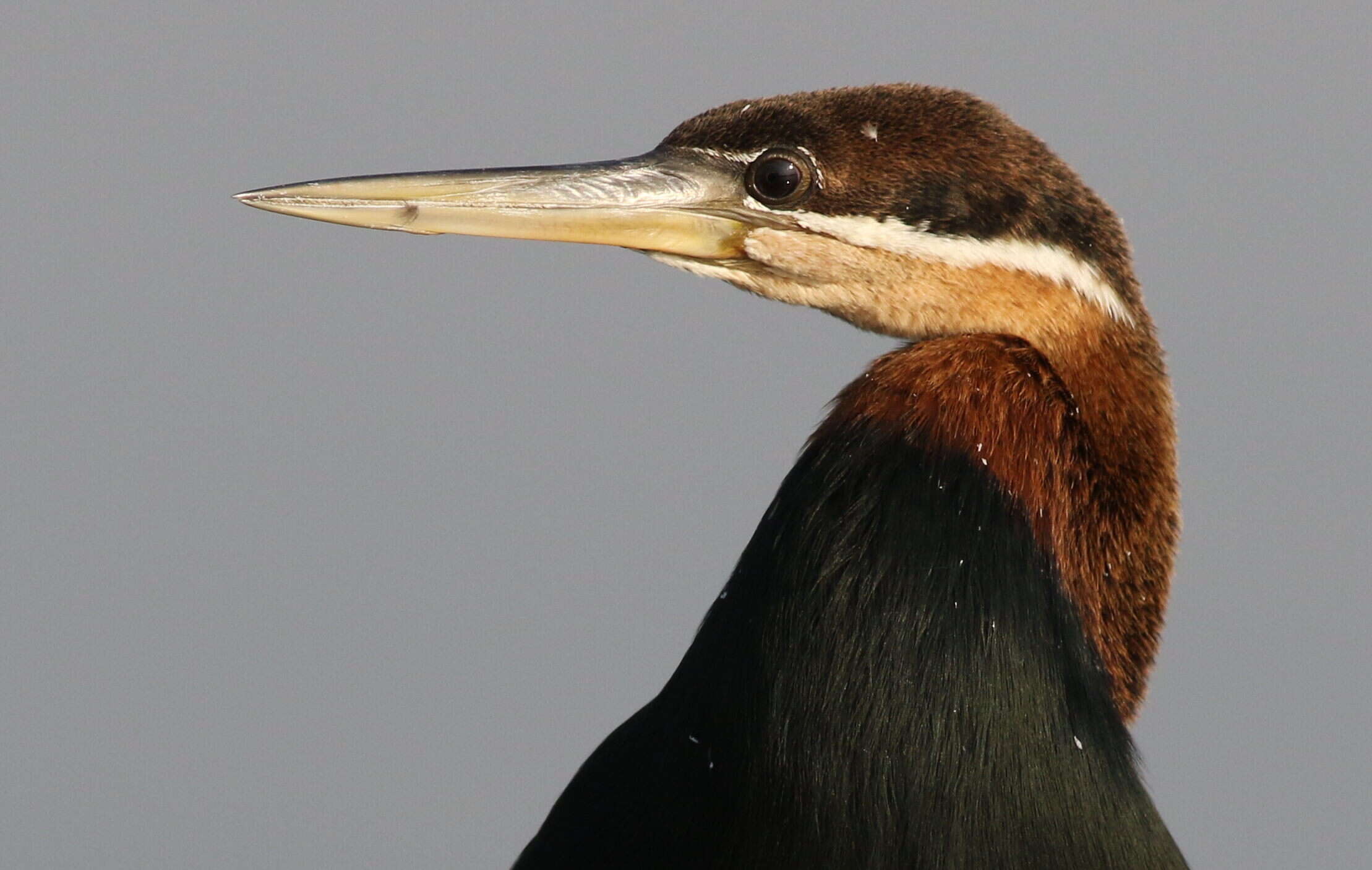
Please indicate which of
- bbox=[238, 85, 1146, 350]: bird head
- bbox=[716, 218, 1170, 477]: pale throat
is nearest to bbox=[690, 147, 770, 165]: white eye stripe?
bbox=[238, 85, 1146, 350]: bird head

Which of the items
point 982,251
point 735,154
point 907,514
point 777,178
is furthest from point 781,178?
point 907,514

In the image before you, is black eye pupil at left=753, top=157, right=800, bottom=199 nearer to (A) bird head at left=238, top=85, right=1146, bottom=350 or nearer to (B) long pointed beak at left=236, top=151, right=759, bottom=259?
(A) bird head at left=238, top=85, right=1146, bottom=350

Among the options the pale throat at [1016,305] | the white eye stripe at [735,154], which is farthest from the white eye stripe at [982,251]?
the white eye stripe at [735,154]

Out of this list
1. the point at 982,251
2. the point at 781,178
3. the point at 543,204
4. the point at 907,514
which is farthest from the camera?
the point at 543,204

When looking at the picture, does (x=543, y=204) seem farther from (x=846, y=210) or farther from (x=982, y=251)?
(x=982, y=251)

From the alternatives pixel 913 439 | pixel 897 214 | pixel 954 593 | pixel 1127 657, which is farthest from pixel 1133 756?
pixel 897 214

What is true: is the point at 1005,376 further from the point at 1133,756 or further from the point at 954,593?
the point at 1133,756

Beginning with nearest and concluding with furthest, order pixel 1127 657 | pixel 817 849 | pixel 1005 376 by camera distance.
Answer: pixel 817 849 < pixel 1005 376 < pixel 1127 657
